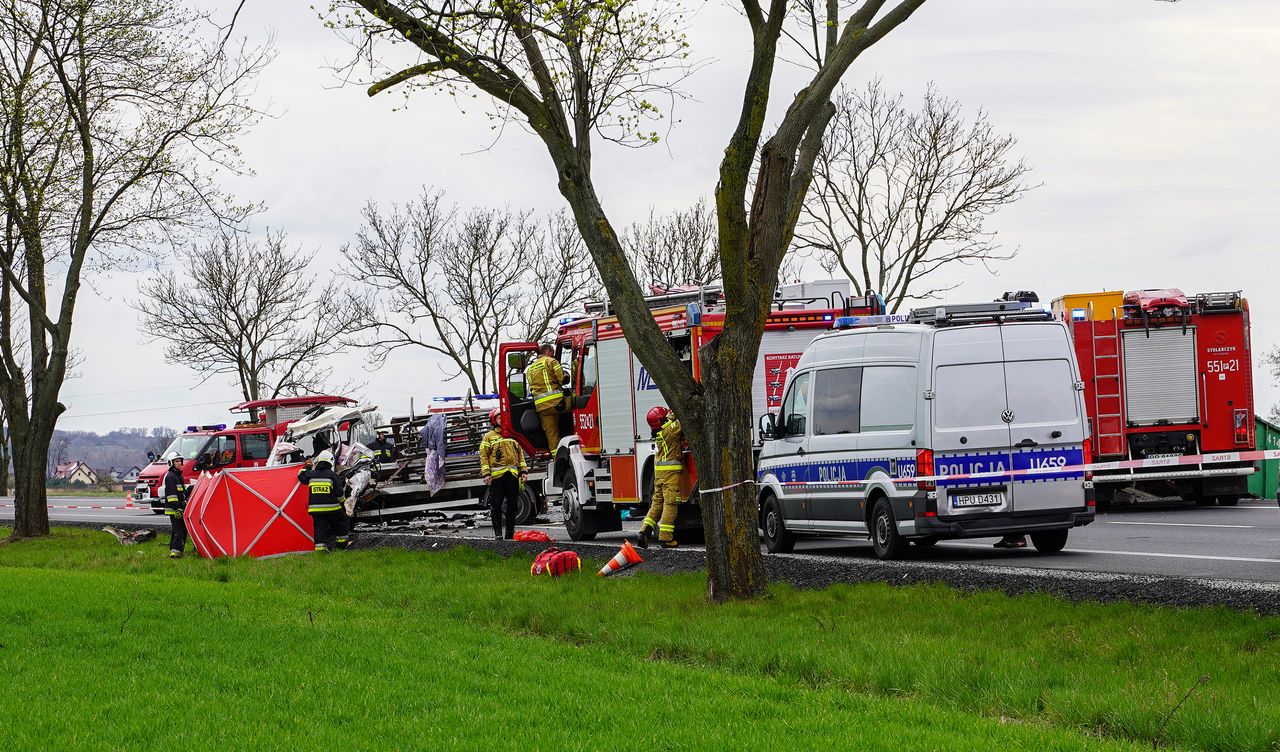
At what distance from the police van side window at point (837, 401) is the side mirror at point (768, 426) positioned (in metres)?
0.88

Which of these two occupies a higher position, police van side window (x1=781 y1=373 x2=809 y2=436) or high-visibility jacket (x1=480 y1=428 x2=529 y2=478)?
police van side window (x1=781 y1=373 x2=809 y2=436)

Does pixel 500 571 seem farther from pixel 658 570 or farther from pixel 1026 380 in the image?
pixel 1026 380

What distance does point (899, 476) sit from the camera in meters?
13.9

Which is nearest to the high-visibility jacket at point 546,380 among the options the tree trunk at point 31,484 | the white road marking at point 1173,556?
the white road marking at point 1173,556

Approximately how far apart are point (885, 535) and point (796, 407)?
2.13 meters

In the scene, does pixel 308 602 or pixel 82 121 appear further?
pixel 82 121

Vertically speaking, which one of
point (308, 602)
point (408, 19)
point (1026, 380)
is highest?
point (408, 19)

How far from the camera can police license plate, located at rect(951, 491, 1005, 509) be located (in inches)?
536

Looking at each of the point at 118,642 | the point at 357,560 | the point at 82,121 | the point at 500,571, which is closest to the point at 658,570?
the point at 500,571

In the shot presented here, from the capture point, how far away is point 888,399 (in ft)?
46.6

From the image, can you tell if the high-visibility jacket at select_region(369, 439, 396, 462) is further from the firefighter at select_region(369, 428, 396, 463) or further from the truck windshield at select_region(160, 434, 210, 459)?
the truck windshield at select_region(160, 434, 210, 459)

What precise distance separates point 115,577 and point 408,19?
335 inches

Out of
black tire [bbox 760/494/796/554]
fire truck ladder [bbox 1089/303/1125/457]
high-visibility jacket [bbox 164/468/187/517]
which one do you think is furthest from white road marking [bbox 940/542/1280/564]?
high-visibility jacket [bbox 164/468/187/517]

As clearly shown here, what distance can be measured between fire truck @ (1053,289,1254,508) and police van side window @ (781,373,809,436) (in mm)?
8123
